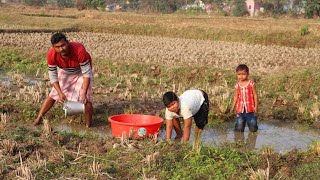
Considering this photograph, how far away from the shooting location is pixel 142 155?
14.3 feet

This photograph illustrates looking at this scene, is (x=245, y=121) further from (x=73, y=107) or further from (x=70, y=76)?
(x=70, y=76)

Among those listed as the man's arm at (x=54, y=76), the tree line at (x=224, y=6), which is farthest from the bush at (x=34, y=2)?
the man's arm at (x=54, y=76)

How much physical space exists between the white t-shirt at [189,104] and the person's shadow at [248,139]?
0.89 meters

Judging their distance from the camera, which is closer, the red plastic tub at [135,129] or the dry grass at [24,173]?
the dry grass at [24,173]

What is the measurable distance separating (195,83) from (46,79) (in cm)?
344

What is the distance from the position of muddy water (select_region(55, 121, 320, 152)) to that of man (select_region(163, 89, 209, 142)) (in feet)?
1.39

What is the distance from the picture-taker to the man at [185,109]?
5.09 metres

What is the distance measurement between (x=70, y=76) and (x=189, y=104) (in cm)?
227

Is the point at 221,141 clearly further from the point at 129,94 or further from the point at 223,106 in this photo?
the point at 129,94

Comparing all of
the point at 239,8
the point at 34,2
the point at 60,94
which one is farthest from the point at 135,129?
the point at 34,2

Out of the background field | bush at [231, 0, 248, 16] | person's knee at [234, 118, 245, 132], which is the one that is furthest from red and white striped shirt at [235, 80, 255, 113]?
bush at [231, 0, 248, 16]

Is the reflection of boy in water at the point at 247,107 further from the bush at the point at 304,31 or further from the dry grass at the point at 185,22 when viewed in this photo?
the dry grass at the point at 185,22

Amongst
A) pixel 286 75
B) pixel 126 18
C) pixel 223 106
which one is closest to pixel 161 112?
pixel 223 106

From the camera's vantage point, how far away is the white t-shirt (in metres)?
5.28
